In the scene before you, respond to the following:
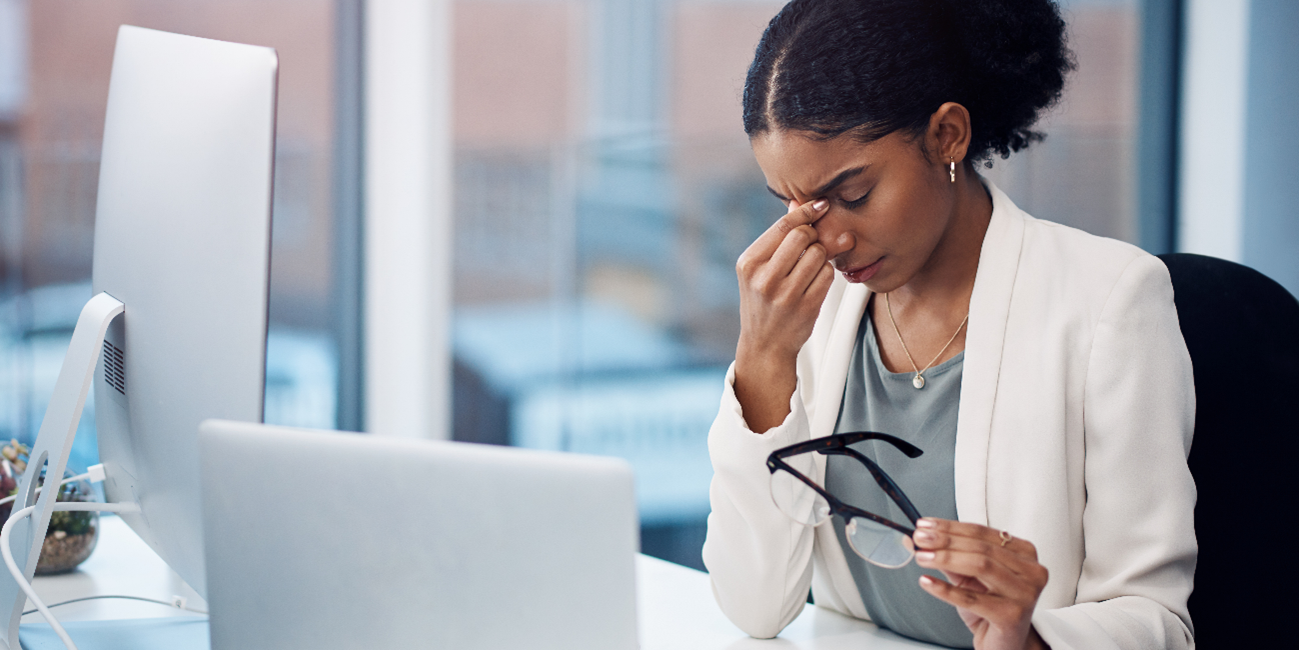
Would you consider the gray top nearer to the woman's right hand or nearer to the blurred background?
the woman's right hand

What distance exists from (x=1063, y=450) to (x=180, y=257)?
0.87 m

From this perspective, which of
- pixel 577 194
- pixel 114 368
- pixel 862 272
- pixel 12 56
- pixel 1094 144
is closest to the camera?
pixel 114 368

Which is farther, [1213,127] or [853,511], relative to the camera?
[1213,127]

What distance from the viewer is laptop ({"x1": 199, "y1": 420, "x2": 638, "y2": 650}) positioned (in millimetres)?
559

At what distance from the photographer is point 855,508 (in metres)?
0.78

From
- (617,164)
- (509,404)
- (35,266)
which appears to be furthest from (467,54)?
(35,266)

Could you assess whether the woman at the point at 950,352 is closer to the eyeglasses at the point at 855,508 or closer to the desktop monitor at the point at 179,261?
the eyeglasses at the point at 855,508

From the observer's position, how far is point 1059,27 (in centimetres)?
111

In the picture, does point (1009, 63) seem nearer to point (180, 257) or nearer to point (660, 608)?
point (660, 608)

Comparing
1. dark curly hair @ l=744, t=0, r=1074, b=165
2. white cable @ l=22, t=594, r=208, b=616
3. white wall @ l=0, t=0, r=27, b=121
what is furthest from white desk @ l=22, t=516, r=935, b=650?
white wall @ l=0, t=0, r=27, b=121

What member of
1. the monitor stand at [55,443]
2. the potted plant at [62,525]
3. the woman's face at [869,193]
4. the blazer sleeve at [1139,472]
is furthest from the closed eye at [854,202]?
the potted plant at [62,525]

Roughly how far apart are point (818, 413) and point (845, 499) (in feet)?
0.35

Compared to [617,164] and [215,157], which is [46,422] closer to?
[215,157]

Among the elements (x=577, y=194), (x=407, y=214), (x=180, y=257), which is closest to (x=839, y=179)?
(x=180, y=257)
